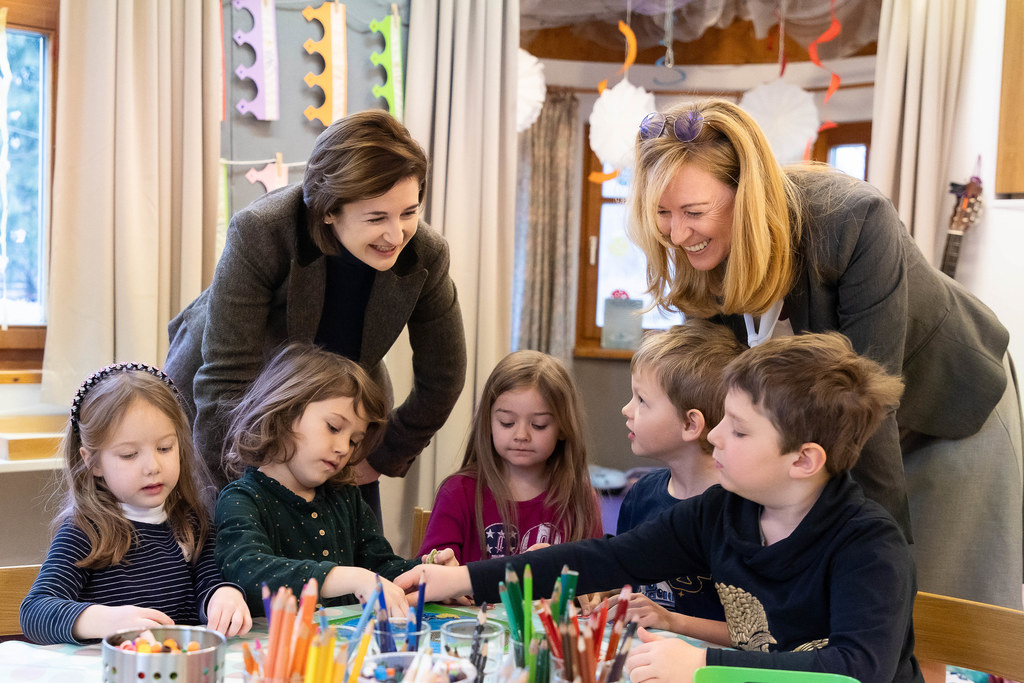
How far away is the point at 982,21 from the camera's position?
12.5 ft

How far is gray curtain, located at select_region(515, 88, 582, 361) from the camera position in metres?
5.52

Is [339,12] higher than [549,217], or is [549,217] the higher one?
[339,12]

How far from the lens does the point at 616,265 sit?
5.74 meters

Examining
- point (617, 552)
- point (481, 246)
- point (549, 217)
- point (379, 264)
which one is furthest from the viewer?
point (549, 217)

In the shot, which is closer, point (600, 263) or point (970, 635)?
point (970, 635)

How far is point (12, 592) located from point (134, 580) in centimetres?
19

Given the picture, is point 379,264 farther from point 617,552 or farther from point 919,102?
point 919,102

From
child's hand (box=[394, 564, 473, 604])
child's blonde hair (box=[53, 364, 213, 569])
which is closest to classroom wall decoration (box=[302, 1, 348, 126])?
child's blonde hair (box=[53, 364, 213, 569])

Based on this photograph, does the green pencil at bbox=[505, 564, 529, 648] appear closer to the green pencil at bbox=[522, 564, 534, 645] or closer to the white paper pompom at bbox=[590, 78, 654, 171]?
the green pencil at bbox=[522, 564, 534, 645]

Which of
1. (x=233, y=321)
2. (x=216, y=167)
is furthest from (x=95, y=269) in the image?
(x=233, y=321)

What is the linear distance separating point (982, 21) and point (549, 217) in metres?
2.54

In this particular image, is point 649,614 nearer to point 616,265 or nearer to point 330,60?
point 330,60

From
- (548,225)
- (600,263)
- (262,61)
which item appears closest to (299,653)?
(262,61)

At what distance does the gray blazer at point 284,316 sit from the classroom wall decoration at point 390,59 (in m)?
1.65
